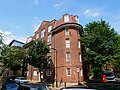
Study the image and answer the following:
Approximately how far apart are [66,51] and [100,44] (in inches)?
279

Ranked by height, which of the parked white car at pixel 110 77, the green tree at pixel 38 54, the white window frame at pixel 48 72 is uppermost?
the green tree at pixel 38 54

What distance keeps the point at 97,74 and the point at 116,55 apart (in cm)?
1099

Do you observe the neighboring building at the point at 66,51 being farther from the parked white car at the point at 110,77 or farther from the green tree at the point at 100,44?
the parked white car at the point at 110,77

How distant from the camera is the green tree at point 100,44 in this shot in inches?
1420

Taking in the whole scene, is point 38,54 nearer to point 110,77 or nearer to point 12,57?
point 12,57

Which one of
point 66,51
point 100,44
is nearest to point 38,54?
point 66,51

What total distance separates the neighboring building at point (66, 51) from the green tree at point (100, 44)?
74.3 inches

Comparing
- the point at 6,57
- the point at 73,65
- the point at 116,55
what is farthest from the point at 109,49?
the point at 6,57

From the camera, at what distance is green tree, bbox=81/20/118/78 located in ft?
118

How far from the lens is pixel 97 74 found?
45719 mm

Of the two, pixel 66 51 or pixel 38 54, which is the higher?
pixel 66 51

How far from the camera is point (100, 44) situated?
121 ft

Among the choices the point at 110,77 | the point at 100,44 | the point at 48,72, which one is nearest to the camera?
the point at 110,77

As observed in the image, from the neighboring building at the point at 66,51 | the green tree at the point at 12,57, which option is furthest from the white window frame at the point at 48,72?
the green tree at the point at 12,57
